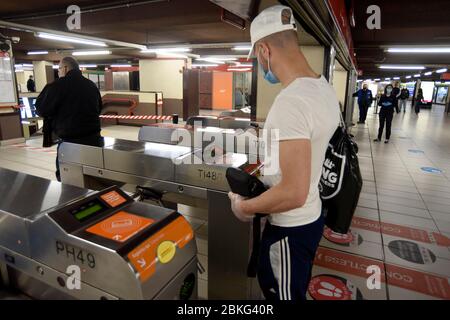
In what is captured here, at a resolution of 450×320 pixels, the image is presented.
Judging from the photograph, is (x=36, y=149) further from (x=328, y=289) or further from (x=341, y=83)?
(x=341, y=83)

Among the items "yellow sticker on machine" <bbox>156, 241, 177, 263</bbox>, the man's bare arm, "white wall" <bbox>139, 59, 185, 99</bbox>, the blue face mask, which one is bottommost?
"yellow sticker on machine" <bbox>156, 241, 177, 263</bbox>

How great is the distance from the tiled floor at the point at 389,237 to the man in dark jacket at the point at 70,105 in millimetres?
1475

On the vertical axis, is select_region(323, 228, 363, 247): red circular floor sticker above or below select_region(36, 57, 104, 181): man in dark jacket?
below


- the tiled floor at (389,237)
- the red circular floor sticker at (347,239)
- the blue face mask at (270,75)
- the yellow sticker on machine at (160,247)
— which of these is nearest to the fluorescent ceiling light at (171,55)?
the tiled floor at (389,237)

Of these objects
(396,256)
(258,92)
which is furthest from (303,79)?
(258,92)

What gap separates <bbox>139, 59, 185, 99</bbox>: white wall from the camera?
11615mm

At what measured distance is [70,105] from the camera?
2754 millimetres

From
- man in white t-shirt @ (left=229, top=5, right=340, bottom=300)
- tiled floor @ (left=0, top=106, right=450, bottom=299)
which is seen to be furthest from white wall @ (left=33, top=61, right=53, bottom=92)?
man in white t-shirt @ (left=229, top=5, right=340, bottom=300)

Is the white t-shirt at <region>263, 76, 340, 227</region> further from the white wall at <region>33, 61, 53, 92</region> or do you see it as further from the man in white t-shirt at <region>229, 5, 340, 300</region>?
the white wall at <region>33, 61, 53, 92</region>

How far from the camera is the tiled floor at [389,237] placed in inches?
88.4

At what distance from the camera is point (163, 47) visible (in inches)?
321

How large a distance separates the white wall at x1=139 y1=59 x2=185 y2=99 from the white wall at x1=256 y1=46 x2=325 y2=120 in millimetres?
7105

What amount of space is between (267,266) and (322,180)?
439 mm

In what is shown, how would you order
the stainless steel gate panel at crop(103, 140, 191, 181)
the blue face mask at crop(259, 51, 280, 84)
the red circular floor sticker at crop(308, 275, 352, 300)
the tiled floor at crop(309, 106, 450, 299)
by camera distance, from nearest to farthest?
1. the blue face mask at crop(259, 51, 280, 84)
2. the stainless steel gate panel at crop(103, 140, 191, 181)
3. the red circular floor sticker at crop(308, 275, 352, 300)
4. the tiled floor at crop(309, 106, 450, 299)
